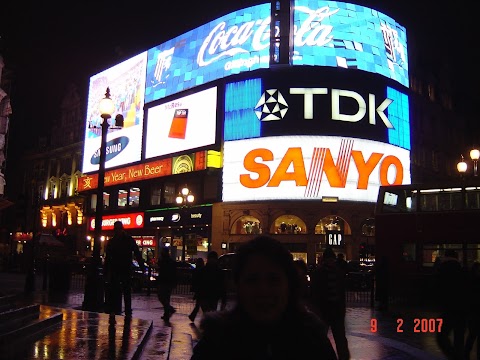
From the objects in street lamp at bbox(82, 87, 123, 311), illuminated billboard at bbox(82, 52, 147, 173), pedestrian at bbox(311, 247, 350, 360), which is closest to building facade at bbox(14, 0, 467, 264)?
illuminated billboard at bbox(82, 52, 147, 173)

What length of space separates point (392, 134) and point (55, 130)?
50000 mm

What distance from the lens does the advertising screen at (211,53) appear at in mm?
43344

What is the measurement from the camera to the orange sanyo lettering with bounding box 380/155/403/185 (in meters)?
40.5

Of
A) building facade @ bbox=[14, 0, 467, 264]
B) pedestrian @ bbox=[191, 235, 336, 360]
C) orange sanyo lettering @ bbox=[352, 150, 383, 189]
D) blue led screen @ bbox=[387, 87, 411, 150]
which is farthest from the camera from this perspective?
blue led screen @ bbox=[387, 87, 411, 150]

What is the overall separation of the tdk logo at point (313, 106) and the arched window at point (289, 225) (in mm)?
7950

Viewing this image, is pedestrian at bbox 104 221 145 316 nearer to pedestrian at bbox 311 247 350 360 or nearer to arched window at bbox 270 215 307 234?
pedestrian at bbox 311 247 350 360

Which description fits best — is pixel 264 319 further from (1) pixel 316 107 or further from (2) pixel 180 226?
(2) pixel 180 226

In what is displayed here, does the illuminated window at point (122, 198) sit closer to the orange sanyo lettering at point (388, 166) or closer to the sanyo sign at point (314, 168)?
Result: the sanyo sign at point (314, 168)

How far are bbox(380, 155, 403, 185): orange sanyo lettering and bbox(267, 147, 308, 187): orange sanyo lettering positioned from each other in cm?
627

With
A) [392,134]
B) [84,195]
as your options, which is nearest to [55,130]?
[84,195]

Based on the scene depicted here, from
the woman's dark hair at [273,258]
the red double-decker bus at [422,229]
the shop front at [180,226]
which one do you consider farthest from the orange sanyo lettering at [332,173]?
the woman's dark hair at [273,258]

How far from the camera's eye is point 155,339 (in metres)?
9.34

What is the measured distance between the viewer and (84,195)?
62.6 metres
